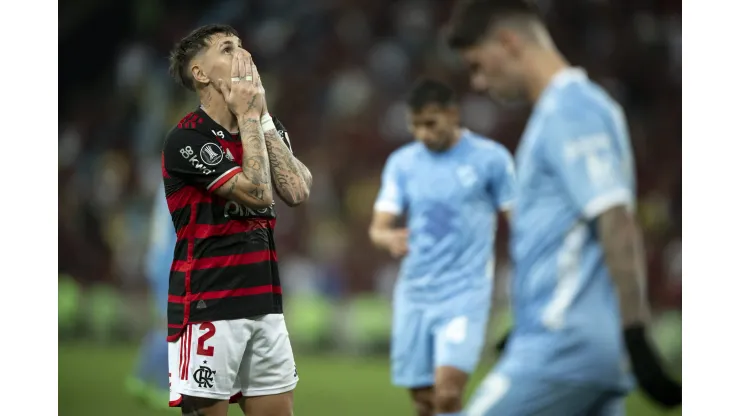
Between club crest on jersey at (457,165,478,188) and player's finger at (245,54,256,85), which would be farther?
club crest on jersey at (457,165,478,188)

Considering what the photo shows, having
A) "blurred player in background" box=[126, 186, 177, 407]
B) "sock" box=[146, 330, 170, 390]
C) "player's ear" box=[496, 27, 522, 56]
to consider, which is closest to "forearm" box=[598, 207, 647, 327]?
"player's ear" box=[496, 27, 522, 56]

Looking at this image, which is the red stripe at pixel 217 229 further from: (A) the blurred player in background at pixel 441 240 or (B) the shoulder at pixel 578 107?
(A) the blurred player in background at pixel 441 240

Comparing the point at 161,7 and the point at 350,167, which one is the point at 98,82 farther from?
the point at 350,167

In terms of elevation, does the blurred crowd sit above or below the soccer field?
above

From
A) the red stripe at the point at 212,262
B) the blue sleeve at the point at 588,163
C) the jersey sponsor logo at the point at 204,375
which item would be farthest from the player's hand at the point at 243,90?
the blue sleeve at the point at 588,163

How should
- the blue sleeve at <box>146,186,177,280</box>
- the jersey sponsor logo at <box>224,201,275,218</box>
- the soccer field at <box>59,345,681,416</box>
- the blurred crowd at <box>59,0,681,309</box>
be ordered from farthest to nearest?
the blurred crowd at <box>59,0,681,309</box>
the blue sleeve at <box>146,186,177,280</box>
the soccer field at <box>59,345,681,416</box>
the jersey sponsor logo at <box>224,201,275,218</box>

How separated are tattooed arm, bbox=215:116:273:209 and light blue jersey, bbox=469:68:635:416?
0.86 m

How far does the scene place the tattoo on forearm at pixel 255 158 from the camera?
2.77m

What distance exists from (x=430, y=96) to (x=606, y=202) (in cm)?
248

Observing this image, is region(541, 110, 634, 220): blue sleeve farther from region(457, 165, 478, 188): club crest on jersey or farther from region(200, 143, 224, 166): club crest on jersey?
region(457, 165, 478, 188): club crest on jersey

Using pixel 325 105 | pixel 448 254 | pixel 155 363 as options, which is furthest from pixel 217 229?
pixel 325 105

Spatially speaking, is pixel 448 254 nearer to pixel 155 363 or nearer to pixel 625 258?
pixel 625 258

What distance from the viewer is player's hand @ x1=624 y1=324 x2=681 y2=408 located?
218 cm

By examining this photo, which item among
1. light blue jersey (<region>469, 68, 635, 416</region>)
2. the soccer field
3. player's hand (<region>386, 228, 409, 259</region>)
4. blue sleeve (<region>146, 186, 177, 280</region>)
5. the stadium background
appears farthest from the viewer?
the stadium background
